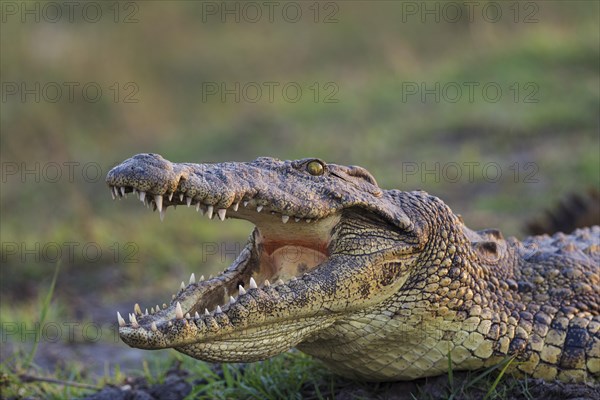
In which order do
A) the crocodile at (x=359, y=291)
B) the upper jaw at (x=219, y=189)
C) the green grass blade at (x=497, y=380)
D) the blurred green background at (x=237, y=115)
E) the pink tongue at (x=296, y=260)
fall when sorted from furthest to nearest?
the blurred green background at (x=237, y=115) → the pink tongue at (x=296, y=260) → the green grass blade at (x=497, y=380) → the crocodile at (x=359, y=291) → the upper jaw at (x=219, y=189)

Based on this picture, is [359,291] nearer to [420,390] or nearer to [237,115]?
[420,390]

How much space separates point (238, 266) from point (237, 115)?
9.41 meters

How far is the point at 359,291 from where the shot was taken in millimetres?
3006

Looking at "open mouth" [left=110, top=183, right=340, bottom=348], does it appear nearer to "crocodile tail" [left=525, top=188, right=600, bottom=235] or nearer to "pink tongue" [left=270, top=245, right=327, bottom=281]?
"pink tongue" [left=270, top=245, right=327, bottom=281]

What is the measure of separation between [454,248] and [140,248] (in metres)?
4.44

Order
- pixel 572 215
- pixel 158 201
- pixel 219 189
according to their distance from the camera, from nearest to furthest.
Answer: pixel 158 201
pixel 219 189
pixel 572 215

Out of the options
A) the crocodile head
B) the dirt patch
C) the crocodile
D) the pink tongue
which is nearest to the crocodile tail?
the crocodile

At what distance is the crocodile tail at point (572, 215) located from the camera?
18.0 feet

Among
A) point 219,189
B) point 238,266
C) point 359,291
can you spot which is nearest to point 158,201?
point 219,189

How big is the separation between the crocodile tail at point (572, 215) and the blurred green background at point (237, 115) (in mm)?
906

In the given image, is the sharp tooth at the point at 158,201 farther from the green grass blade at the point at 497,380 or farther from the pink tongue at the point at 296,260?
the green grass blade at the point at 497,380

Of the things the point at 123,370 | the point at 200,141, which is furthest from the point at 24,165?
the point at 123,370


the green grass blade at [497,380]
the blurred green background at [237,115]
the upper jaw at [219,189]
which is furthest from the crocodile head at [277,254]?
the blurred green background at [237,115]

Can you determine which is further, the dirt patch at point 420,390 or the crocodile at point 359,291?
the dirt patch at point 420,390
